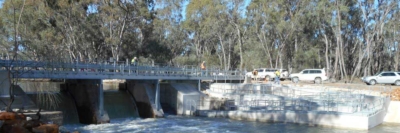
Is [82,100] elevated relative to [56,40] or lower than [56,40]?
Result: lower

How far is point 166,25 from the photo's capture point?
6638 cm

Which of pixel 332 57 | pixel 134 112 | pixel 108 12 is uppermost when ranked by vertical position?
pixel 108 12

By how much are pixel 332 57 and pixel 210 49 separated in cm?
2362

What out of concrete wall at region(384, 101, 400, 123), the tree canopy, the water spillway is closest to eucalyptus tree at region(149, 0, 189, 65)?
the tree canopy

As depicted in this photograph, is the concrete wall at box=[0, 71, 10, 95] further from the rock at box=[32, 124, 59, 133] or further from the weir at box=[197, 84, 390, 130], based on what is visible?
the weir at box=[197, 84, 390, 130]

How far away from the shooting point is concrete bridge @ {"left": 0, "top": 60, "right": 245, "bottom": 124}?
69.9ft

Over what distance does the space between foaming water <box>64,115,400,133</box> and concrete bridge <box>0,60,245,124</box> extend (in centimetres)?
157

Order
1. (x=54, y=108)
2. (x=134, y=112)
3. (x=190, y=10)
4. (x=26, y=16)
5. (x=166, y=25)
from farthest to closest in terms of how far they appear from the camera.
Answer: (x=166, y=25) < (x=190, y=10) < (x=26, y=16) < (x=134, y=112) < (x=54, y=108)

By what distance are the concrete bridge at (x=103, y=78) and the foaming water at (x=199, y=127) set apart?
1.57 metres

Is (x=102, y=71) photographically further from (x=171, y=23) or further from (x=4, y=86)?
(x=171, y=23)

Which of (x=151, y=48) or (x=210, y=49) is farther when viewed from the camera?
(x=210, y=49)

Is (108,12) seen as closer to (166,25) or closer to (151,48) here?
(151,48)

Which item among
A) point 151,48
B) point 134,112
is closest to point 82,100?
point 134,112

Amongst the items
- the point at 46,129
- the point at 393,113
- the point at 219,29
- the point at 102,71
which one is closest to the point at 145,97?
the point at 102,71
